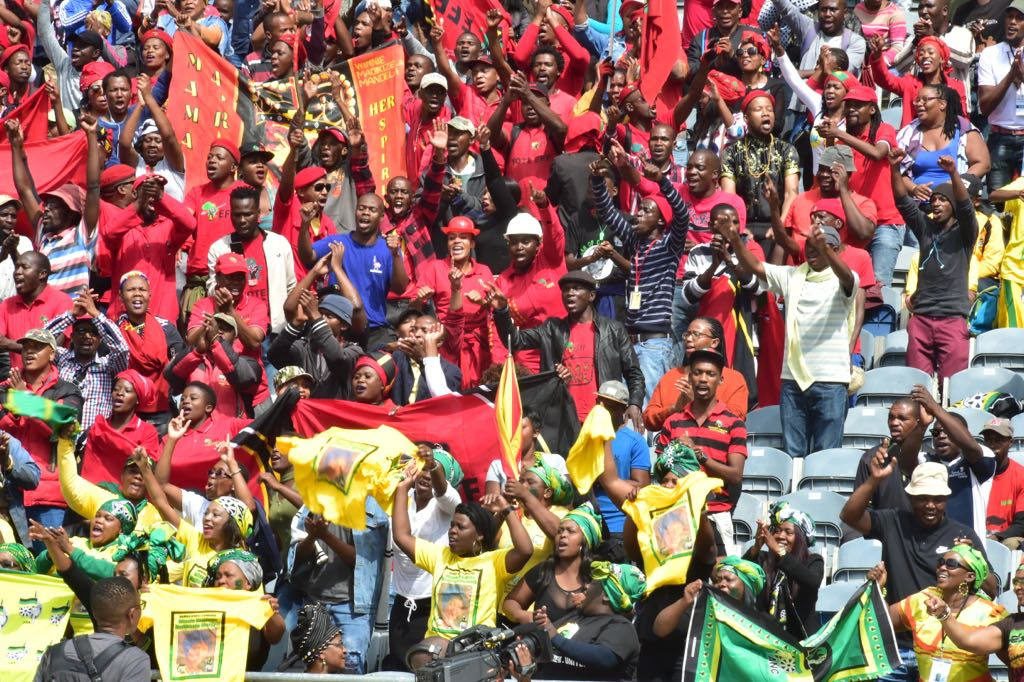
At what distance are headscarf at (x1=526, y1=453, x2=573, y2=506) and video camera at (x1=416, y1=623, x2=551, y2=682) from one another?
4.80 feet

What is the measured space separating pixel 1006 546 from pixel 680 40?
19.0 ft

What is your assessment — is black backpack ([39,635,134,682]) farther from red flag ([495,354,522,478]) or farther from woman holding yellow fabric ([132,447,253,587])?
red flag ([495,354,522,478])

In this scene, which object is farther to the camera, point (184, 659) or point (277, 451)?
point (277, 451)

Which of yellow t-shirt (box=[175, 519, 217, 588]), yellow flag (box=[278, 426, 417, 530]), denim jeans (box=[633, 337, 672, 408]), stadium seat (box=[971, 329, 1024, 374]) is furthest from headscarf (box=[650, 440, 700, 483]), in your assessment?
stadium seat (box=[971, 329, 1024, 374])

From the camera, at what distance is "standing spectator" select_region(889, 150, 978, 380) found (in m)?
13.0

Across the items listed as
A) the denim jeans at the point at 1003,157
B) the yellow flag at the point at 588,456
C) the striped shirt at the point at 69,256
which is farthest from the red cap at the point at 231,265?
the denim jeans at the point at 1003,157

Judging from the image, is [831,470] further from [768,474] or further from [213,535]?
[213,535]

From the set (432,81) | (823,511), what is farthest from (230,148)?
(823,511)

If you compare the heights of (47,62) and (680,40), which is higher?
(680,40)

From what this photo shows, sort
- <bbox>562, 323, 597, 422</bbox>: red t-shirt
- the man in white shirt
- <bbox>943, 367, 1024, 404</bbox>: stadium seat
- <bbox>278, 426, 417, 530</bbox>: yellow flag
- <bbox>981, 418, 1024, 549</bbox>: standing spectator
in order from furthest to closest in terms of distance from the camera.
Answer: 1. the man in white shirt
2. <bbox>943, 367, 1024, 404</bbox>: stadium seat
3. <bbox>562, 323, 597, 422</bbox>: red t-shirt
4. <bbox>981, 418, 1024, 549</bbox>: standing spectator
5. <bbox>278, 426, 417, 530</bbox>: yellow flag

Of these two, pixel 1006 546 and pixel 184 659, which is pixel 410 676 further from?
pixel 1006 546

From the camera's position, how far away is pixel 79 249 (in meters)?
13.8

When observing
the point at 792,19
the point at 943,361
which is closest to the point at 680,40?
the point at 792,19

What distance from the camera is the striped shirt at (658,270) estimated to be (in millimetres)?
13039
